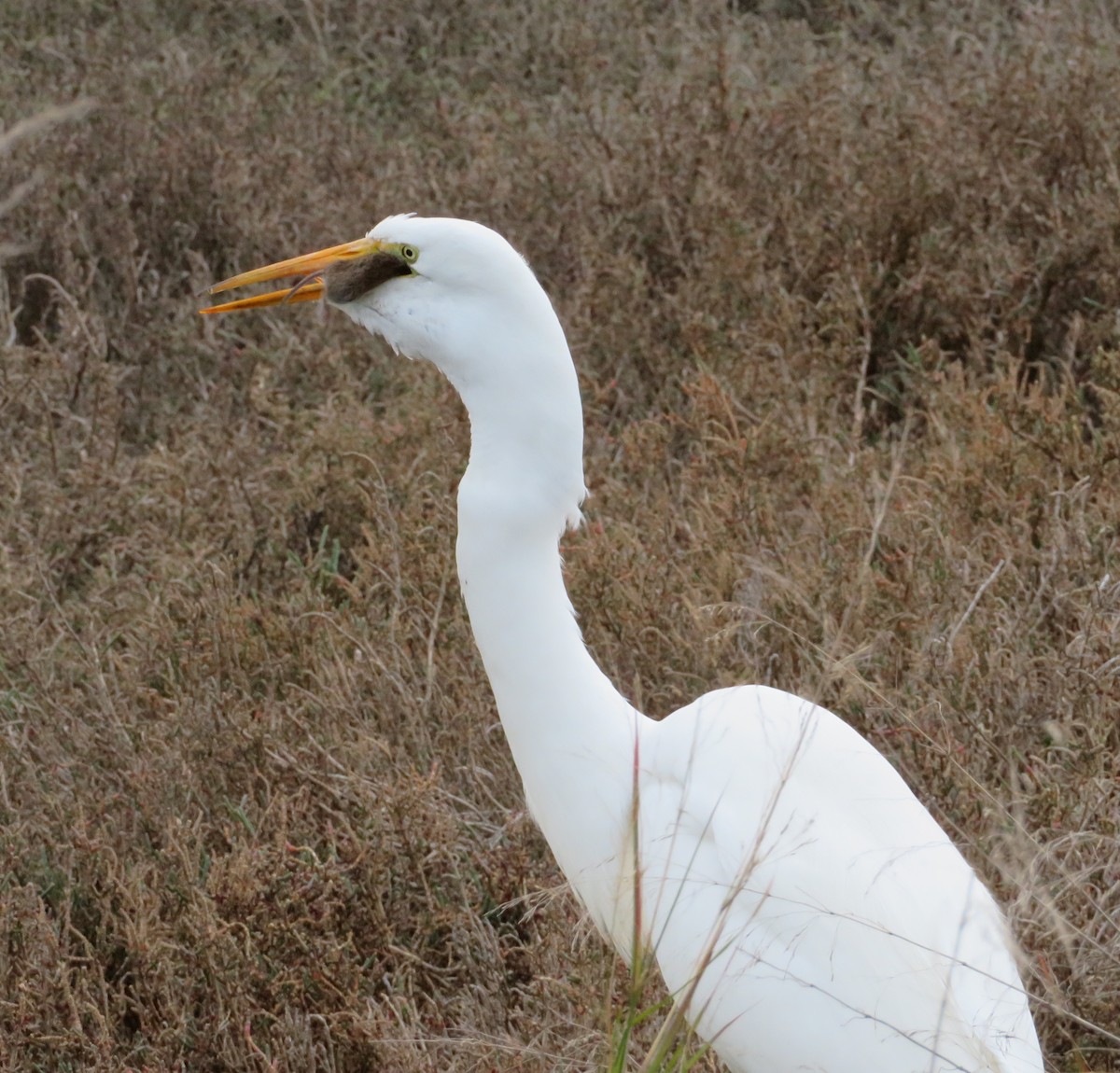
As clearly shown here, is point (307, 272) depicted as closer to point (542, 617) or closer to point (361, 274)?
point (361, 274)

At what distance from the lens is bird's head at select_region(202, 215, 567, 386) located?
1.84 meters

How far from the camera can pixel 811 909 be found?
1.90 meters

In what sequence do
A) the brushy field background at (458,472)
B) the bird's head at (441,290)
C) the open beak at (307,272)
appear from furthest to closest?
the brushy field background at (458,472) → the open beak at (307,272) → the bird's head at (441,290)

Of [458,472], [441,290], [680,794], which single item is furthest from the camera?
[458,472]

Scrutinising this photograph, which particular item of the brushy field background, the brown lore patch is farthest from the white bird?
the brushy field background

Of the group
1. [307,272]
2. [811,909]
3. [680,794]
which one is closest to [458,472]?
[307,272]

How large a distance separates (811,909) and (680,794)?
215 millimetres

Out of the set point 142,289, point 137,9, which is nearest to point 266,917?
point 142,289

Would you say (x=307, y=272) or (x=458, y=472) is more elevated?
(x=307, y=272)

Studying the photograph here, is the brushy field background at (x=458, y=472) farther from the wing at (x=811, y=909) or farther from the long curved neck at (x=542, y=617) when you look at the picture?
the long curved neck at (x=542, y=617)

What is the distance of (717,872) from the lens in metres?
1.96

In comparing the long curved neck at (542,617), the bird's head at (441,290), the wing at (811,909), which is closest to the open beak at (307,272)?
the bird's head at (441,290)

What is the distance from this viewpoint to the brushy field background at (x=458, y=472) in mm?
2475

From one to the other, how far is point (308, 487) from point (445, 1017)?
1543 millimetres
